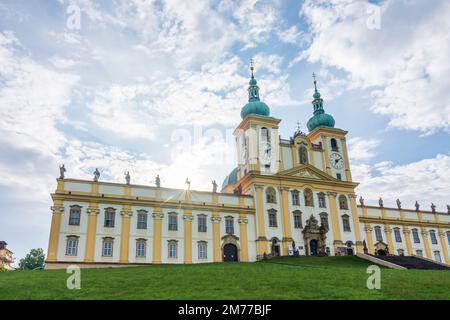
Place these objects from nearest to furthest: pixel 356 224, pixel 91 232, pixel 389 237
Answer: pixel 91 232
pixel 356 224
pixel 389 237

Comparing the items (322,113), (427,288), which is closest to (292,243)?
(322,113)

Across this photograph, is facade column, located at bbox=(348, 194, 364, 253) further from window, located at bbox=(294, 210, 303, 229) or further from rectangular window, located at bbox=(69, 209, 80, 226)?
rectangular window, located at bbox=(69, 209, 80, 226)

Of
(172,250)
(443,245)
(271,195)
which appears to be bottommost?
(172,250)

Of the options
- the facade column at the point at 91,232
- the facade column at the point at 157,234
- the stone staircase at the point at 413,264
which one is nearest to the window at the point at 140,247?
the facade column at the point at 157,234

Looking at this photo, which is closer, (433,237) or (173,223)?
(173,223)

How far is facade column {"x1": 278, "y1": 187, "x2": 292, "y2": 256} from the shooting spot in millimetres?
47906

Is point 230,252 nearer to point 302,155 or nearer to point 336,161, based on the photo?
point 302,155

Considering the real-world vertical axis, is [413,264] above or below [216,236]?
below

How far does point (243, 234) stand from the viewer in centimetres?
4750

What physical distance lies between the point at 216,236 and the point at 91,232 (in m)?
13.7

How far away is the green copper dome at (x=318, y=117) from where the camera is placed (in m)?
59.5

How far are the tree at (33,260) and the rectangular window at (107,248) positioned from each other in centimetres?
5476

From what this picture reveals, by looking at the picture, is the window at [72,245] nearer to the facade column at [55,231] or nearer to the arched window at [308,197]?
the facade column at [55,231]

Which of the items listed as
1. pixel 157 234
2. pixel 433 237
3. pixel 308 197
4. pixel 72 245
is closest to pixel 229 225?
pixel 157 234
